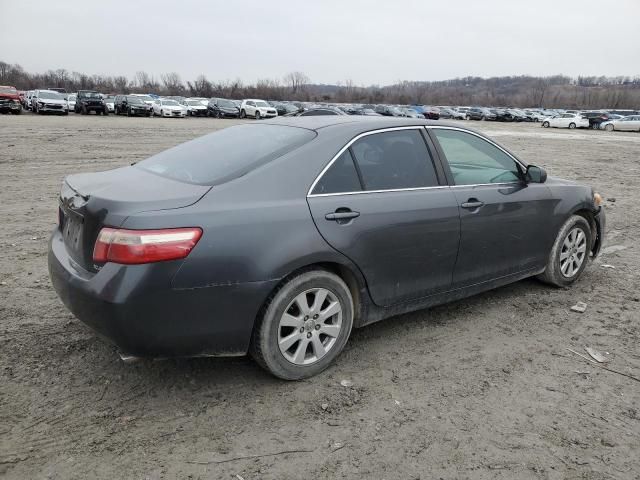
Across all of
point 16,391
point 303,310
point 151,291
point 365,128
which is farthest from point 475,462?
point 16,391

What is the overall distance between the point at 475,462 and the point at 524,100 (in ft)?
468

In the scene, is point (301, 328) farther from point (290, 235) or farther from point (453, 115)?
point (453, 115)

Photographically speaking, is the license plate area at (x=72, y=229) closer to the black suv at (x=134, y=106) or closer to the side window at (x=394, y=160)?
the side window at (x=394, y=160)

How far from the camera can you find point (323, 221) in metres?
3.20

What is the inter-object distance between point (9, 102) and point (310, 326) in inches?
1473

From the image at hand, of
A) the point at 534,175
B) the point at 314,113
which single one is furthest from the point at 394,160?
the point at 314,113

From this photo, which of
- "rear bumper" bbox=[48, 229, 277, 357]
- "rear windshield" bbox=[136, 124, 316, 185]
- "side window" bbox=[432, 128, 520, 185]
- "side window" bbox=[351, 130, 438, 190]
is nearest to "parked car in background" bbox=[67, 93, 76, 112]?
"rear windshield" bbox=[136, 124, 316, 185]

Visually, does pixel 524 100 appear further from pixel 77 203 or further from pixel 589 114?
pixel 77 203

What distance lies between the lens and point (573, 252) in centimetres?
504

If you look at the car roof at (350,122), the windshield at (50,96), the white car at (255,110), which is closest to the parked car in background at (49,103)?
the windshield at (50,96)

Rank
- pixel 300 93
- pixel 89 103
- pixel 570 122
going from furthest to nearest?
pixel 300 93 < pixel 570 122 < pixel 89 103

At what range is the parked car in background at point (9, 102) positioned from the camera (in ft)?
110

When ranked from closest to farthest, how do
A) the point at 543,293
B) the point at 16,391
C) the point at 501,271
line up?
the point at 16,391 → the point at 501,271 → the point at 543,293

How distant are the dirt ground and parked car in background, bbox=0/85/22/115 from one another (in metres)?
34.6
